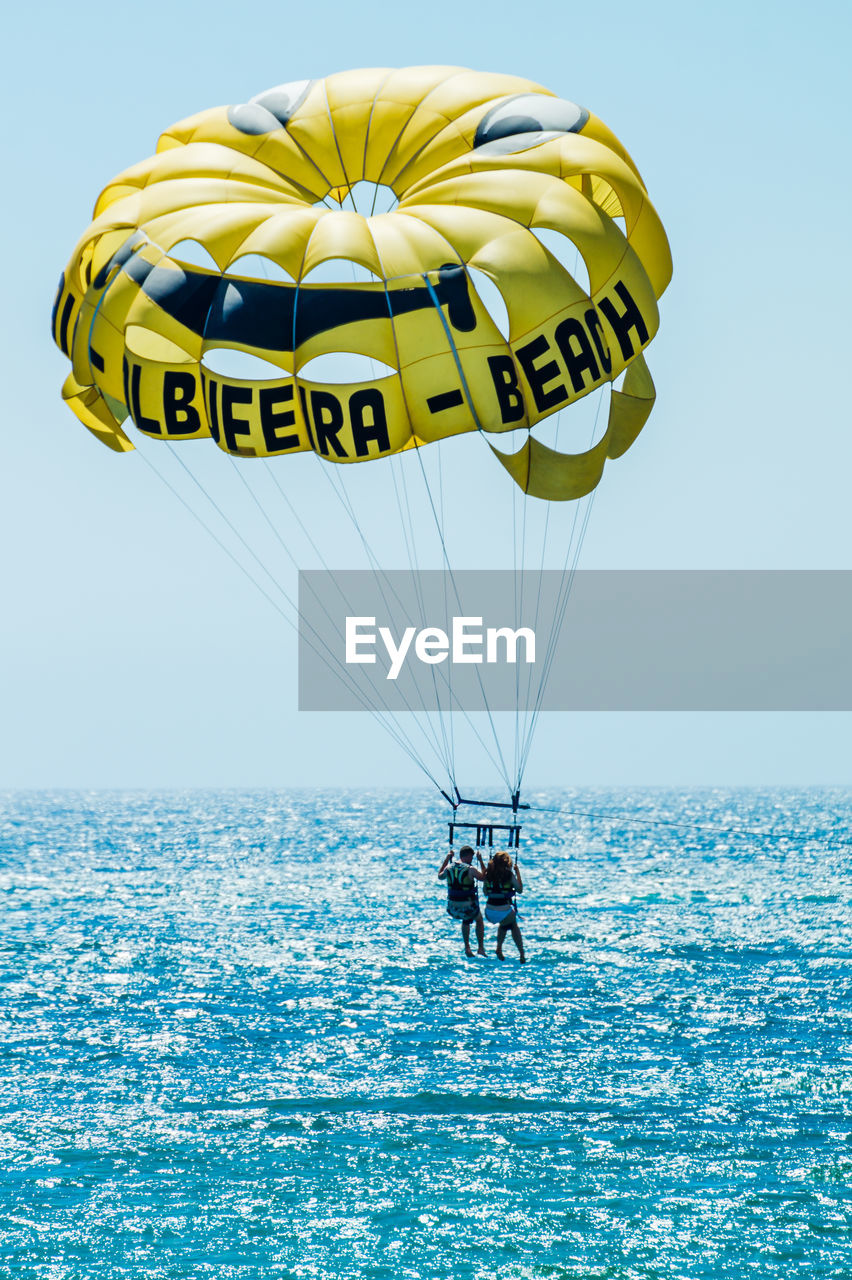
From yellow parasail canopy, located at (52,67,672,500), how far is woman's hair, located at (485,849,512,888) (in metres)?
4.74

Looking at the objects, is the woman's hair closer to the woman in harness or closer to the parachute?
the woman in harness

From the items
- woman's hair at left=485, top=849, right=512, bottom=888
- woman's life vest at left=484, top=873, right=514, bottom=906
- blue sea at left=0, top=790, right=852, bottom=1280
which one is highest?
woman's hair at left=485, top=849, right=512, bottom=888

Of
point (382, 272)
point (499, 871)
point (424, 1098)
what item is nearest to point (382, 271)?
point (382, 272)

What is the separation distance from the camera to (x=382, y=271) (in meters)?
15.7

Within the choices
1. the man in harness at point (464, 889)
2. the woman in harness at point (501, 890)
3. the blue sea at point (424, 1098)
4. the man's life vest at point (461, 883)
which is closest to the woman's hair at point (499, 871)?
the woman in harness at point (501, 890)

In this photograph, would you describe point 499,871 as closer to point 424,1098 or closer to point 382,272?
point 382,272

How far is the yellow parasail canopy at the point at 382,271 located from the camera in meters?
15.9

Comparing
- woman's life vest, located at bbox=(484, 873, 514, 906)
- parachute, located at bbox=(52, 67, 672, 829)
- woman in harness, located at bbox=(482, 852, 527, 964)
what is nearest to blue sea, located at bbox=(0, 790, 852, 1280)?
woman in harness, located at bbox=(482, 852, 527, 964)

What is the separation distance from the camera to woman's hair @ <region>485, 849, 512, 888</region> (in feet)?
56.3

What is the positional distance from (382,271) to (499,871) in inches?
288

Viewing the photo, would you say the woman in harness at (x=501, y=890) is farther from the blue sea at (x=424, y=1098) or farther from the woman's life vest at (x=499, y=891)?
the blue sea at (x=424, y=1098)

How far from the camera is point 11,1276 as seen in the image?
19.2 meters

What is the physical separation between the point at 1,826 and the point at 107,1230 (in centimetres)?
15872

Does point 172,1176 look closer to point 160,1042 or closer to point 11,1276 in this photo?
point 11,1276
